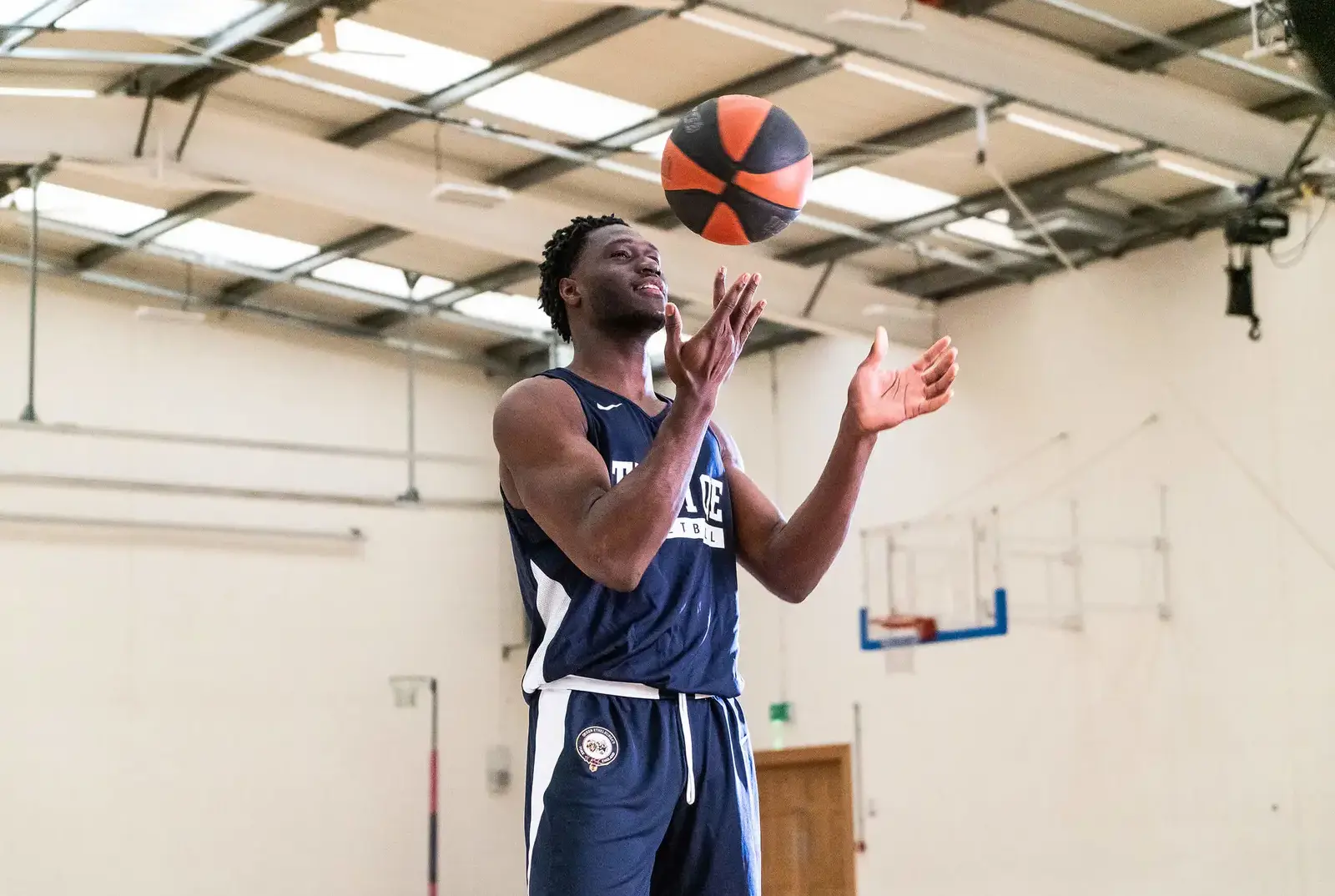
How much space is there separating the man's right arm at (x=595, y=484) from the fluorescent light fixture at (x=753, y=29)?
550 cm

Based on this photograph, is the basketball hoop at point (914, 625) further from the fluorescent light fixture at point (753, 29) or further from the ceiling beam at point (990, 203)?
the fluorescent light fixture at point (753, 29)

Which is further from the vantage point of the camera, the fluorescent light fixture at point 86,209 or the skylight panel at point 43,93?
the fluorescent light fixture at point 86,209

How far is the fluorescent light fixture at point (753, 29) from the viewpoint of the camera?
8328 mm

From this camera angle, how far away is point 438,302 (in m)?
14.1

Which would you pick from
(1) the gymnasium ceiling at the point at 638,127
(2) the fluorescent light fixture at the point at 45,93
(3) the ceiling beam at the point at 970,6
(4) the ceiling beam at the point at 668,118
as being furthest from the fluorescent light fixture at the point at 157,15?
(3) the ceiling beam at the point at 970,6

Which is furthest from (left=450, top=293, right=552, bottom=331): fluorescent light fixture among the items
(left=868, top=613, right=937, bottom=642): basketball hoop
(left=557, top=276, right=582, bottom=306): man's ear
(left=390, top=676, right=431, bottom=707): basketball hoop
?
(left=557, top=276, right=582, bottom=306): man's ear

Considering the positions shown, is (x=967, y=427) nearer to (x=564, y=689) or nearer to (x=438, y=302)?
(x=438, y=302)

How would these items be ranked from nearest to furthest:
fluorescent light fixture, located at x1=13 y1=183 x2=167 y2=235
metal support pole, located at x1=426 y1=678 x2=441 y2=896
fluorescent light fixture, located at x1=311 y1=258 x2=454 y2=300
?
fluorescent light fixture, located at x1=13 y1=183 x2=167 y2=235 < fluorescent light fixture, located at x1=311 y1=258 x2=454 y2=300 < metal support pole, located at x1=426 y1=678 x2=441 y2=896

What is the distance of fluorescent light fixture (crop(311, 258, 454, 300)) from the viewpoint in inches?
525

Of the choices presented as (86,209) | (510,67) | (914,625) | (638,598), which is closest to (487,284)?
(86,209)

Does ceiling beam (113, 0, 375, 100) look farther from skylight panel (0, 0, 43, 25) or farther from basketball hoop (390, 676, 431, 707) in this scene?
basketball hoop (390, 676, 431, 707)

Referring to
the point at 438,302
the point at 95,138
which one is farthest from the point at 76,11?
the point at 438,302

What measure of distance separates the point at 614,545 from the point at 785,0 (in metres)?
5.57

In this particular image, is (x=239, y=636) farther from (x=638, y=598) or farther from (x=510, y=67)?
(x=638, y=598)
